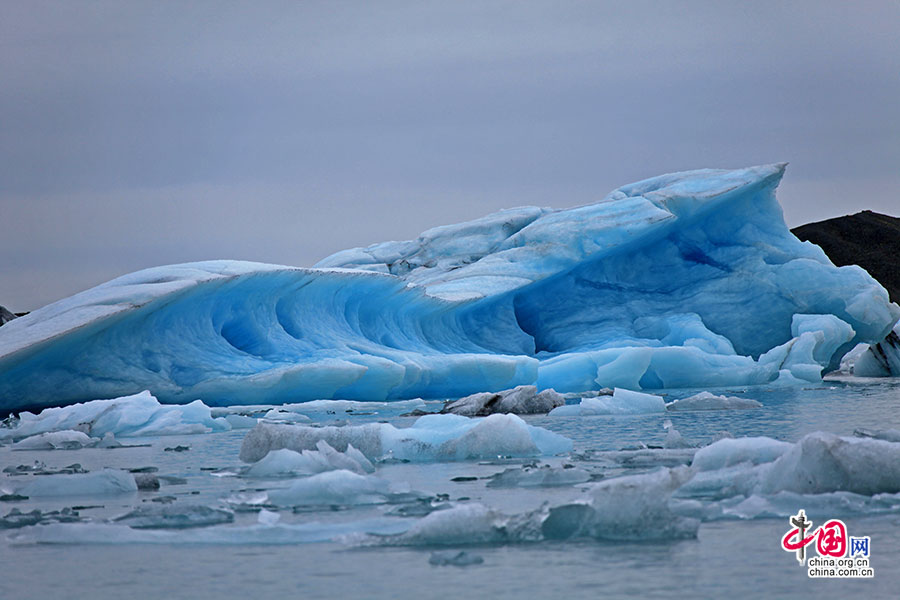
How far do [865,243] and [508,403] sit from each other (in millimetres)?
48842

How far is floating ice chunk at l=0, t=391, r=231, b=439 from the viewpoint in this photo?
8945 mm

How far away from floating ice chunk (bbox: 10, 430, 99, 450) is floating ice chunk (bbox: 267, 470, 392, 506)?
4090 millimetres

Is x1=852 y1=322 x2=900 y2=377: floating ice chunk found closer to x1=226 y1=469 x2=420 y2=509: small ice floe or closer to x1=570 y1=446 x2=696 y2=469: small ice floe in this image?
x1=570 y1=446 x2=696 y2=469: small ice floe

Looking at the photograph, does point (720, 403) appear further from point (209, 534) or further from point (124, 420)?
point (209, 534)

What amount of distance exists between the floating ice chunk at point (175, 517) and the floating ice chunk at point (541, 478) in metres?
1.27

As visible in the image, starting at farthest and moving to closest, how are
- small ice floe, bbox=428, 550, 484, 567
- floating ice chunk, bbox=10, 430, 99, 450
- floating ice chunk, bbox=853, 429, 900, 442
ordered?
floating ice chunk, bbox=10, 430, 99, 450, floating ice chunk, bbox=853, 429, 900, 442, small ice floe, bbox=428, 550, 484, 567

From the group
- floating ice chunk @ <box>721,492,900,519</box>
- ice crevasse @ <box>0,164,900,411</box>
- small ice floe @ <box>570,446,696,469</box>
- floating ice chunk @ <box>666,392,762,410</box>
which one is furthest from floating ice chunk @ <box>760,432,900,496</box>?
ice crevasse @ <box>0,164,900,411</box>

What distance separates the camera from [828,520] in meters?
3.38

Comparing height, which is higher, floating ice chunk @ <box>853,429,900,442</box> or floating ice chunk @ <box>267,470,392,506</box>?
floating ice chunk @ <box>853,429,900,442</box>

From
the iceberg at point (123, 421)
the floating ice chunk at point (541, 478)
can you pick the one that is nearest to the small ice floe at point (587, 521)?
the floating ice chunk at point (541, 478)

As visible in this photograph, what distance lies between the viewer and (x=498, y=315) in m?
17.4

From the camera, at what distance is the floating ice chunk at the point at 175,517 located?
12.4 ft

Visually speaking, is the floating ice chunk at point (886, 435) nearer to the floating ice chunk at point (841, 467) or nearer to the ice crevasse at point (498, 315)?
the floating ice chunk at point (841, 467)

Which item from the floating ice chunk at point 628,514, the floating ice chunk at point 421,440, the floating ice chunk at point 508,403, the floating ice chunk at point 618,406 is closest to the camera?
the floating ice chunk at point 628,514
